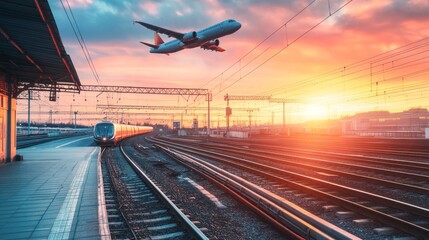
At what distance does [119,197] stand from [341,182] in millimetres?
7584

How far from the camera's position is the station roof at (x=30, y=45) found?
25.9 feet

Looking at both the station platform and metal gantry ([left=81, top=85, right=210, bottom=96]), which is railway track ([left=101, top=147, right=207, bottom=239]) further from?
metal gantry ([left=81, top=85, right=210, bottom=96])

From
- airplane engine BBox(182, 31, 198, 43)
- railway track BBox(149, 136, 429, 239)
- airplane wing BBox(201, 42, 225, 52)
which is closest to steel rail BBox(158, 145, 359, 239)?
railway track BBox(149, 136, 429, 239)

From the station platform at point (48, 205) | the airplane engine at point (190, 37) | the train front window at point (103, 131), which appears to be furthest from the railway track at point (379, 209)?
the train front window at point (103, 131)

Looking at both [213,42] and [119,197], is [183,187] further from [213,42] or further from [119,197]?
[213,42]

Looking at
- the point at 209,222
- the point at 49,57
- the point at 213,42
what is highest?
the point at 213,42

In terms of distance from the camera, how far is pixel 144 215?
8.62 m

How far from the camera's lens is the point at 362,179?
13188 mm

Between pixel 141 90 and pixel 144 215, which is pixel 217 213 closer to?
pixel 144 215

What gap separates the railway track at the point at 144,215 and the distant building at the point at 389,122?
1878 inches

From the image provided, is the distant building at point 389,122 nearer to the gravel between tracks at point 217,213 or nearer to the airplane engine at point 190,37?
the airplane engine at point 190,37

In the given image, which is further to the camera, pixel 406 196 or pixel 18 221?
pixel 406 196

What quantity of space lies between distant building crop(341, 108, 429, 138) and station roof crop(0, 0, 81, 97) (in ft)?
158

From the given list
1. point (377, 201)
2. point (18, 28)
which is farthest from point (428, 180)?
point (18, 28)
